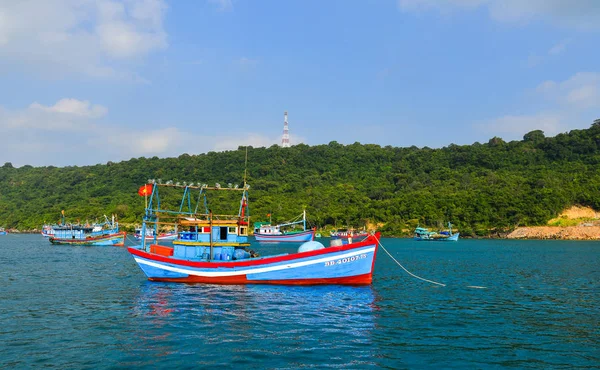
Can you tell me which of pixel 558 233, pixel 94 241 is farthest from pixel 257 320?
pixel 558 233

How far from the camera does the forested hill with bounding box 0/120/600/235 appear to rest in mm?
126750

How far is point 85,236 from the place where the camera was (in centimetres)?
8831

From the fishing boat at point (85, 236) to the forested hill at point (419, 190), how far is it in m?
54.1

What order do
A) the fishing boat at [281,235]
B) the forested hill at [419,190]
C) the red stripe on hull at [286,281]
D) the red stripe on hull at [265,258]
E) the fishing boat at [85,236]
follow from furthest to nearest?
1. the forested hill at [419,190]
2. the fishing boat at [281,235]
3. the fishing boat at [85,236]
4. the red stripe on hull at [286,281]
5. the red stripe on hull at [265,258]

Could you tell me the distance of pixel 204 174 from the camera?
193 meters

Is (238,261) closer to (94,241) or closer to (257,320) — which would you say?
(257,320)

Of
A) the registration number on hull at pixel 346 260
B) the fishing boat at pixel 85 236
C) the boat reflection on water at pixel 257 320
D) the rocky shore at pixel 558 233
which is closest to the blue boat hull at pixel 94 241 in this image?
the fishing boat at pixel 85 236

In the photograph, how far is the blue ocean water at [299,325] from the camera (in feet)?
48.5

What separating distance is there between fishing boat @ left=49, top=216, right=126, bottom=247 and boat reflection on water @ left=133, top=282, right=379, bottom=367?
63.6 m

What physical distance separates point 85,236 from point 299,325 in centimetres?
8106

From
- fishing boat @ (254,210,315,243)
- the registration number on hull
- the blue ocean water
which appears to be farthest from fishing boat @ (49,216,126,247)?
the registration number on hull

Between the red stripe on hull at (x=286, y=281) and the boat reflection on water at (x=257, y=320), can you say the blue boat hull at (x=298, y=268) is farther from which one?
the boat reflection on water at (x=257, y=320)

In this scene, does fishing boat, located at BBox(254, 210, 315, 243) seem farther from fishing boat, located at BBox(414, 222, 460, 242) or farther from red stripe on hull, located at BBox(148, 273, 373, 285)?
red stripe on hull, located at BBox(148, 273, 373, 285)

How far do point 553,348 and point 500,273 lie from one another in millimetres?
26169
